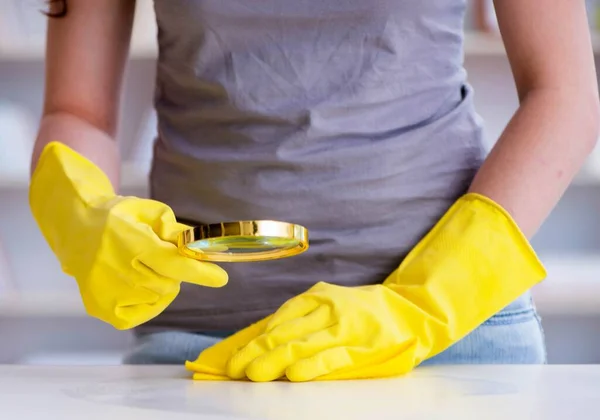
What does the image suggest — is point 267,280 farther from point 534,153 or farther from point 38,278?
point 38,278

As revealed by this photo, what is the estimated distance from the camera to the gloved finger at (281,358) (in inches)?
30.0

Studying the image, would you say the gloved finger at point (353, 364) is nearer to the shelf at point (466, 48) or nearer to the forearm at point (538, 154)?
the forearm at point (538, 154)

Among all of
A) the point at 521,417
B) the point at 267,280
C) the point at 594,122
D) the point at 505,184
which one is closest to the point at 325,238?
the point at 267,280

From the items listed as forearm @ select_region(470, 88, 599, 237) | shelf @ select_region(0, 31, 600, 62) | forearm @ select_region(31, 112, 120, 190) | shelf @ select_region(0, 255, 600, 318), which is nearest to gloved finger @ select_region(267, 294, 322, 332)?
forearm @ select_region(470, 88, 599, 237)

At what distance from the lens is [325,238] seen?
101 cm

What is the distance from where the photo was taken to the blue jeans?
972 millimetres

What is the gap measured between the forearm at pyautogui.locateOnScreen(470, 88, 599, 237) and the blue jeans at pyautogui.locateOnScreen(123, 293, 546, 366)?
103 mm

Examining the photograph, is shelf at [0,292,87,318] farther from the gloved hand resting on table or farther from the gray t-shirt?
the gloved hand resting on table

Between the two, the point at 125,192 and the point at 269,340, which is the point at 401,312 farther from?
the point at 125,192

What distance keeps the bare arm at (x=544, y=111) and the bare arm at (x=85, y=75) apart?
48 cm

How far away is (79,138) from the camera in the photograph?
1.09m

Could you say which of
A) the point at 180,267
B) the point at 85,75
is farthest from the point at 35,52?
the point at 180,267

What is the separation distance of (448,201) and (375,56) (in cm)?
19

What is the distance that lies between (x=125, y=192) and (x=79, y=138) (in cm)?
137
